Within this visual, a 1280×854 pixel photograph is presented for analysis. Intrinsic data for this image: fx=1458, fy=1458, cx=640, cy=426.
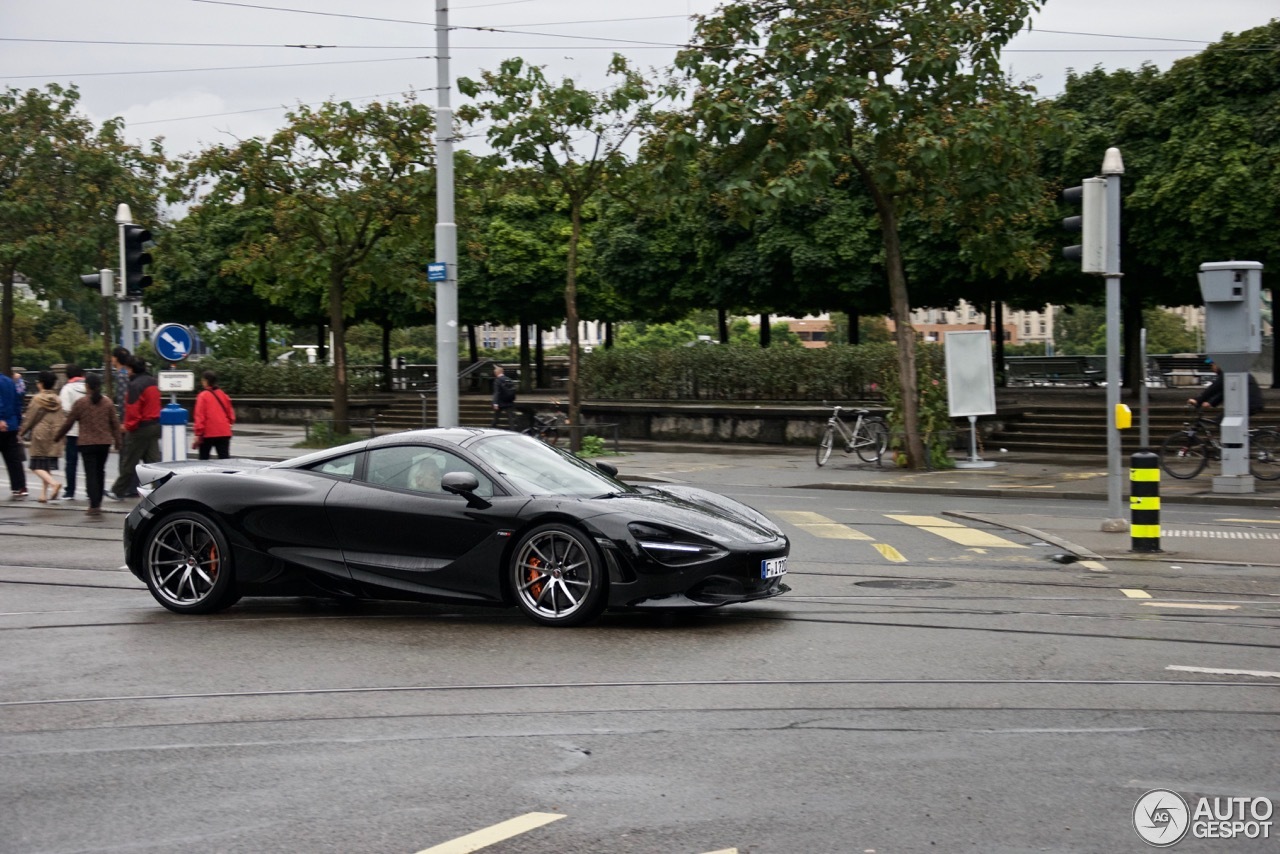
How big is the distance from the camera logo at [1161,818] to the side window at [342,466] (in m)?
5.79

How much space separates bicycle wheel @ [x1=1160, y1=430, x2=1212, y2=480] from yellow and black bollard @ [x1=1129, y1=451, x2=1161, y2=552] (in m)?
9.26

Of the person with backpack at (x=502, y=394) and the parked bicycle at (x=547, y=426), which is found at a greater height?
the person with backpack at (x=502, y=394)

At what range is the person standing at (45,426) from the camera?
62.1 ft

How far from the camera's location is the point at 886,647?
8266 mm

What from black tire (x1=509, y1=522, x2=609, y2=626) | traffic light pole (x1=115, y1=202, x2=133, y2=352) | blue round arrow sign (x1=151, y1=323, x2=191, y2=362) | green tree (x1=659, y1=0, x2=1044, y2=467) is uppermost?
green tree (x1=659, y1=0, x2=1044, y2=467)

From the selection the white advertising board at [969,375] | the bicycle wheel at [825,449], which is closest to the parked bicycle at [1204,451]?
the white advertising board at [969,375]

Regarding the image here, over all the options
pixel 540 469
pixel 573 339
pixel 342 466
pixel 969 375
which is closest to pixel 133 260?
pixel 573 339

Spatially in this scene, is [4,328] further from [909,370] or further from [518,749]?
[518,749]

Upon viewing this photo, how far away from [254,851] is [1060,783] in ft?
9.47

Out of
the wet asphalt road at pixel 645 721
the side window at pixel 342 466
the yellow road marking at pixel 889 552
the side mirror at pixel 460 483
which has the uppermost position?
the side window at pixel 342 466

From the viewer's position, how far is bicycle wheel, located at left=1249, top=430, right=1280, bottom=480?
2141 cm

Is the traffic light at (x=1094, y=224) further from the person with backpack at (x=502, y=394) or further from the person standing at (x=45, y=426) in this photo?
the person with backpack at (x=502, y=394)

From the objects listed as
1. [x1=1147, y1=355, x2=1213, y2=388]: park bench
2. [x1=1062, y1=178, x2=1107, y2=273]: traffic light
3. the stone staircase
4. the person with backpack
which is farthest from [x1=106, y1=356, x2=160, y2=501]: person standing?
[x1=1147, y1=355, x2=1213, y2=388]: park bench

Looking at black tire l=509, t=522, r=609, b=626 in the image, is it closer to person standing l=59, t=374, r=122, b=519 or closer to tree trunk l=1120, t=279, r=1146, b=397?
Result: person standing l=59, t=374, r=122, b=519
